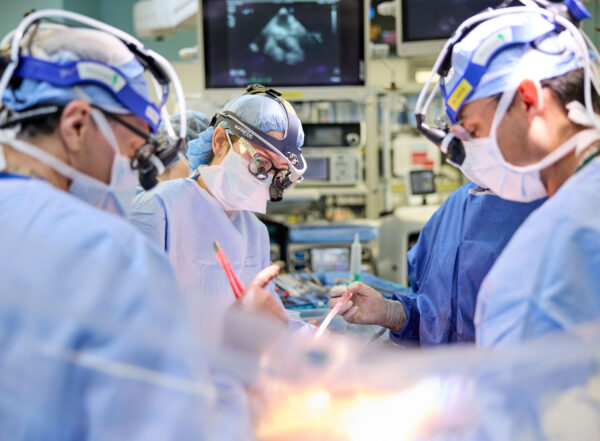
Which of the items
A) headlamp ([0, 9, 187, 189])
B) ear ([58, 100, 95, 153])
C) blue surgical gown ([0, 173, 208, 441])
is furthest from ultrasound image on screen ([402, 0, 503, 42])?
blue surgical gown ([0, 173, 208, 441])

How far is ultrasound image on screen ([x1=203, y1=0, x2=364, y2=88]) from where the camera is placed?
330 cm

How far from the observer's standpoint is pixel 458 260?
155 cm

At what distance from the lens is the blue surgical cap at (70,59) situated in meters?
0.95

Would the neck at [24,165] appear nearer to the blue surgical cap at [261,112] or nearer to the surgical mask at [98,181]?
the surgical mask at [98,181]

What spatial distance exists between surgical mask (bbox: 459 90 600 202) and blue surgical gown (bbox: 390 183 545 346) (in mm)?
206

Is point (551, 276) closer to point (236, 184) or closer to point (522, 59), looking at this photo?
point (522, 59)

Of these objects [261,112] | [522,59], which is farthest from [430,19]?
[522,59]

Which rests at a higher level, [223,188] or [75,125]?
[75,125]

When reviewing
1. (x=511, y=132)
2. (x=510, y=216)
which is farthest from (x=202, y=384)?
(x=510, y=216)

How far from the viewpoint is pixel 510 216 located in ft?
4.85

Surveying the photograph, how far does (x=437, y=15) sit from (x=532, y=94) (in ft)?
7.40

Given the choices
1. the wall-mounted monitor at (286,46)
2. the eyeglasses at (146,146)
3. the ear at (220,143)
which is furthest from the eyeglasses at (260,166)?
the wall-mounted monitor at (286,46)

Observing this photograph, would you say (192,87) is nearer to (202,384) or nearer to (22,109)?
(22,109)

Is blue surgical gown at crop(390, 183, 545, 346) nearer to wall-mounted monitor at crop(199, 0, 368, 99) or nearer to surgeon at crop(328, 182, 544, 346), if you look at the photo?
surgeon at crop(328, 182, 544, 346)
